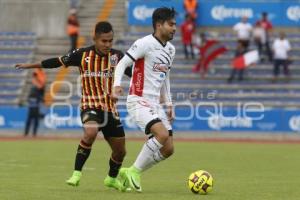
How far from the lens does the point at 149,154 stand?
11172mm

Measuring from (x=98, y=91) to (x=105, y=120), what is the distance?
0.40 meters

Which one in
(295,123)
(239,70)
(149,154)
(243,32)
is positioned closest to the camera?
(149,154)

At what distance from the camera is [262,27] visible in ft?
107

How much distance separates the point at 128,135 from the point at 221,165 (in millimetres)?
11766

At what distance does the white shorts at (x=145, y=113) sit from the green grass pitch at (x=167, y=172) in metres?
0.88

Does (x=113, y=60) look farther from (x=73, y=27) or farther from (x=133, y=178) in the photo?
(x=73, y=27)

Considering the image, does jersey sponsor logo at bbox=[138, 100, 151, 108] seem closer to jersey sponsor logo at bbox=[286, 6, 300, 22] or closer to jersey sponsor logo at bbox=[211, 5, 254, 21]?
jersey sponsor logo at bbox=[211, 5, 254, 21]

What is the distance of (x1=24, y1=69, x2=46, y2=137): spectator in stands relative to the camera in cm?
2822

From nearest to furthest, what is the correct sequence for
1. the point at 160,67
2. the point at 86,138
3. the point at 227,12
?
the point at 160,67, the point at 86,138, the point at 227,12

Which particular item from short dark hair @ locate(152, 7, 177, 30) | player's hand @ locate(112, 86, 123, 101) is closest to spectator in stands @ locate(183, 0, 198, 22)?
short dark hair @ locate(152, 7, 177, 30)

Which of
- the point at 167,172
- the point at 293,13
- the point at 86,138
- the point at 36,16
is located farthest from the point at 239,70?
the point at 86,138

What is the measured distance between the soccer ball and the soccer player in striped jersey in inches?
41.0

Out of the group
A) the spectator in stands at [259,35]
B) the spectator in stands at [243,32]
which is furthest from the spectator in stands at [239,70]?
the spectator in stands at [259,35]

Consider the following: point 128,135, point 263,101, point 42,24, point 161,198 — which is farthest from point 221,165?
point 42,24
